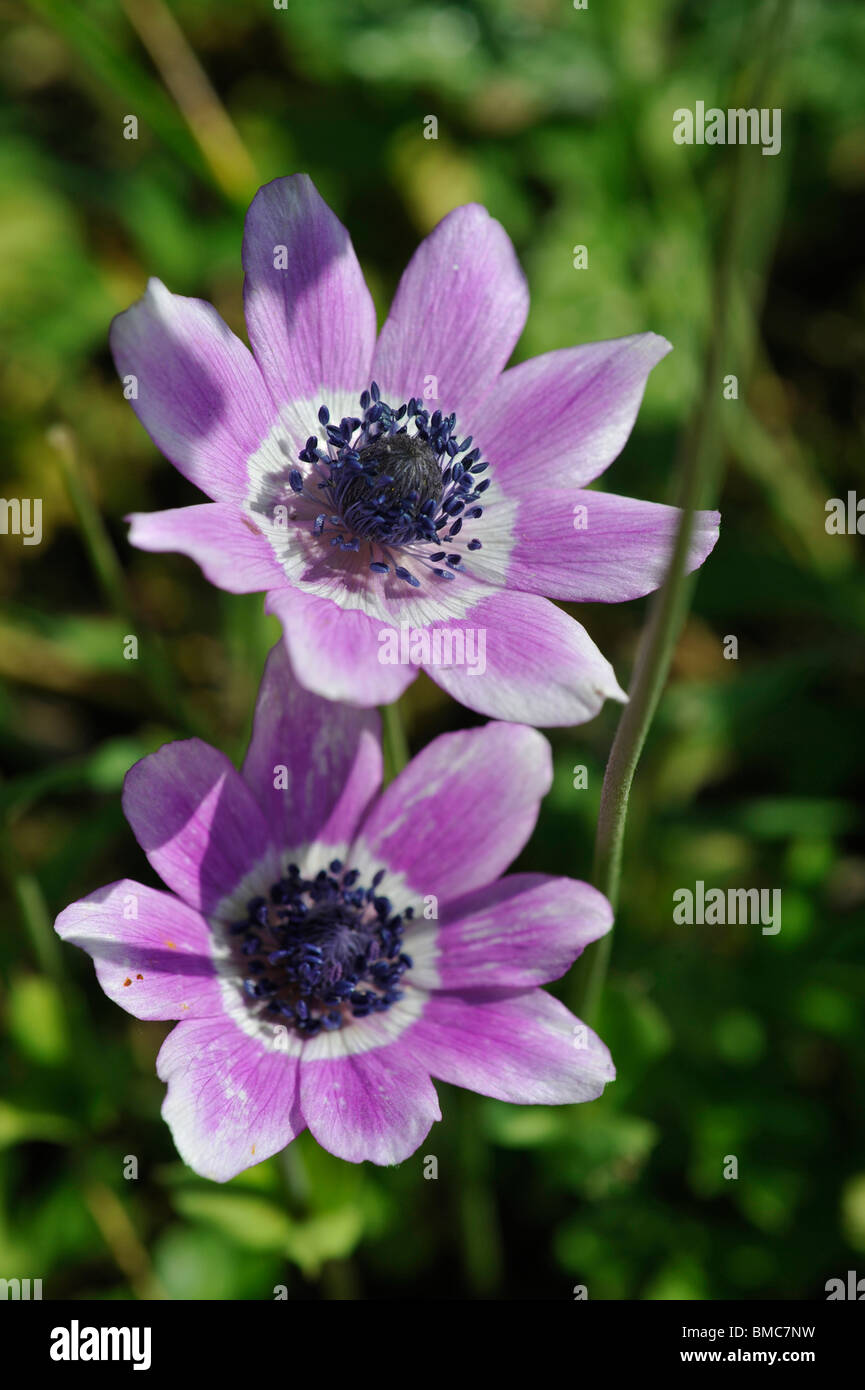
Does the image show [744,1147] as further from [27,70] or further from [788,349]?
[27,70]

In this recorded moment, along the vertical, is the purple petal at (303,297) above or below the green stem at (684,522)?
above

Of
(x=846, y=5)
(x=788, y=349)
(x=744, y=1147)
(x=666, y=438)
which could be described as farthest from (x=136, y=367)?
(x=846, y=5)

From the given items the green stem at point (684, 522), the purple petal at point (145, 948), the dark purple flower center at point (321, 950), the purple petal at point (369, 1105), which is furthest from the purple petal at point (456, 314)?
the purple petal at point (369, 1105)

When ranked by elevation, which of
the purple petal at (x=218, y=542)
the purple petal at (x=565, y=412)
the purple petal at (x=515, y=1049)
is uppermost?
the purple petal at (x=565, y=412)

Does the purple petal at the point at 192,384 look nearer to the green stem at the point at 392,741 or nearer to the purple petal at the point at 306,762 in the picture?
the purple petal at the point at 306,762

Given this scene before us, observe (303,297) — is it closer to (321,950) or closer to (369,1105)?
(321,950)

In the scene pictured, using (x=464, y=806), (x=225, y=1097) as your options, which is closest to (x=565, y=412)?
(x=464, y=806)

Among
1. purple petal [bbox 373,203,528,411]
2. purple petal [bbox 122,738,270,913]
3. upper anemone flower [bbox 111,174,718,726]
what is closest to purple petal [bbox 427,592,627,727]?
upper anemone flower [bbox 111,174,718,726]
